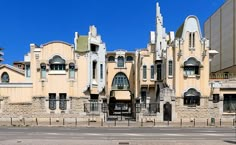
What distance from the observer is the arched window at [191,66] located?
4662cm

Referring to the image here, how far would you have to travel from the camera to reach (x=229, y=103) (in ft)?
150

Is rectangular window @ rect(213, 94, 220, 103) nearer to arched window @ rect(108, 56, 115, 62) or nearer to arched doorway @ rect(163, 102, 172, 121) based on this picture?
arched doorway @ rect(163, 102, 172, 121)

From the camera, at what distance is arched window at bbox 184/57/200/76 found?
153 feet

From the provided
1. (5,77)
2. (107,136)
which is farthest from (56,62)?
(107,136)

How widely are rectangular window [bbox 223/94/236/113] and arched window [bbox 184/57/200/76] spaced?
18.1ft

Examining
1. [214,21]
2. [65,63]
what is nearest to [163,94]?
[65,63]

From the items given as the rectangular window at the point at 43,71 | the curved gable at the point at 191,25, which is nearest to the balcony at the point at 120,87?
the rectangular window at the point at 43,71

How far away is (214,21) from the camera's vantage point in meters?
77.6

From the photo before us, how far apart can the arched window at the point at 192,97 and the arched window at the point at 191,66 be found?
2549 mm

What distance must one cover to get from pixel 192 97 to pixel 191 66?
14.9ft

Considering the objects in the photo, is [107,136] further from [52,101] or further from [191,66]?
[191,66]

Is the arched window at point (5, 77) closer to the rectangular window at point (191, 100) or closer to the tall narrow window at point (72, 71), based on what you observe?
the tall narrow window at point (72, 71)

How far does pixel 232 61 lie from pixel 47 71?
120 feet

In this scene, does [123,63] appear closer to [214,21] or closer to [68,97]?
[68,97]
